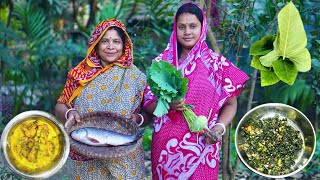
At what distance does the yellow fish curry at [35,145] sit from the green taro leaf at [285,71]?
122 centimetres

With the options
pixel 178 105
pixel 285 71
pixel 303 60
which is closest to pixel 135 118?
pixel 178 105

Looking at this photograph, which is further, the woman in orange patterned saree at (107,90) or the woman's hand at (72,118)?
the woman in orange patterned saree at (107,90)

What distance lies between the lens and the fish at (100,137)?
141 inches

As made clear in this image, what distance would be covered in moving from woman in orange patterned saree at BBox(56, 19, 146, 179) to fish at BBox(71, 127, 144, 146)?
0.70ft

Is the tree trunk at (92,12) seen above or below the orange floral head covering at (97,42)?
below

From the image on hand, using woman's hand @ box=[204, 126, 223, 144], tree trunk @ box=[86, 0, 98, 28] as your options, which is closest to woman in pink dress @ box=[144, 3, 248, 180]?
woman's hand @ box=[204, 126, 223, 144]

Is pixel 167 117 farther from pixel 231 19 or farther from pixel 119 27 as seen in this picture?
pixel 231 19

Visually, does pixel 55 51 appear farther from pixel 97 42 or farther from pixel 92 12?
pixel 97 42

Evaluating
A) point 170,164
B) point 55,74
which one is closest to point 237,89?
point 170,164

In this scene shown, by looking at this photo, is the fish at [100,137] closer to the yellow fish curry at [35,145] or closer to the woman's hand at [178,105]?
the yellow fish curry at [35,145]

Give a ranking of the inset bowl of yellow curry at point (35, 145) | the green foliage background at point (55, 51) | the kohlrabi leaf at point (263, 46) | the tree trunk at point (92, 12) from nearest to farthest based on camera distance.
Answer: the inset bowl of yellow curry at point (35, 145) < the kohlrabi leaf at point (263, 46) < the green foliage background at point (55, 51) < the tree trunk at point (92, 12)

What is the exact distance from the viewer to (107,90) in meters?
3.85

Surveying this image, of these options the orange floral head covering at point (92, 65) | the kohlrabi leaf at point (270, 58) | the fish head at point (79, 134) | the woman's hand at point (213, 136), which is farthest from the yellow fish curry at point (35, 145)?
the kohlrabi leaf at point (270, 58)

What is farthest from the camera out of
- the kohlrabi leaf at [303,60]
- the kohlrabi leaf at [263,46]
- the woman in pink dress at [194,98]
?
the woman in pink dress at [194,98]
